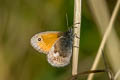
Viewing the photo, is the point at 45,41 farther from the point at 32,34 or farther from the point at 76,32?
the point at 32,34

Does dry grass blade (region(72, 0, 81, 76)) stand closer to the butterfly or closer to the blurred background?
the butterfly

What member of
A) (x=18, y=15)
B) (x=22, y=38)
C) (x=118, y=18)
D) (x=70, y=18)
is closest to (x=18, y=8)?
(x=18, y=15)

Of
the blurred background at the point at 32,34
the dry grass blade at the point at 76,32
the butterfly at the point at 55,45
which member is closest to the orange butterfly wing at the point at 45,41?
the butterfly at the point at 55,45

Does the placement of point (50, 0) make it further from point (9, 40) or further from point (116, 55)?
point (116, 55)

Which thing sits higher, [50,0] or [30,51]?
[50,0]

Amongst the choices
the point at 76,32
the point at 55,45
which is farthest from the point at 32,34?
the point at 76,32

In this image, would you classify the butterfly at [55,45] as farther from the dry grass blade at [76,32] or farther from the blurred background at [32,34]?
the blurred background at [32,34]

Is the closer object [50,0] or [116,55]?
[116,55]
